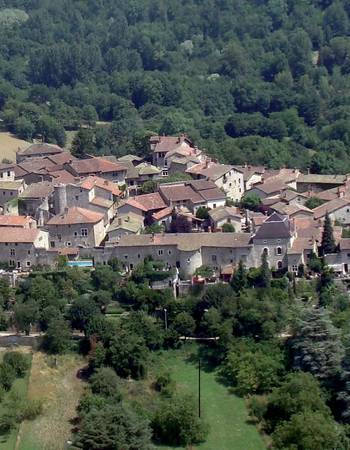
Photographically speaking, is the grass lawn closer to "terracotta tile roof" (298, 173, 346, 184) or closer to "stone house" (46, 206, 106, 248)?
"stone house" (46, 206, 106, 248)

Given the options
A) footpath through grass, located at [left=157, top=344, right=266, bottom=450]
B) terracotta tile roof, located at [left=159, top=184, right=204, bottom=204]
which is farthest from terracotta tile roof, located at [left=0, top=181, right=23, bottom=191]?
footpath through grass, located at [left=157, top=344, right=266, bottom=450]

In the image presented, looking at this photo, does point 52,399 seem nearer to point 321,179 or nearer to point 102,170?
point 102,170

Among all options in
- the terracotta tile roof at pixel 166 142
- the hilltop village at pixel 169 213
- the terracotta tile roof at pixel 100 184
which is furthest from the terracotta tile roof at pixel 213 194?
the terracotta tile roof at pixel 166 142

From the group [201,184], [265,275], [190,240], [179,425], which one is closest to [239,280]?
[265,275]

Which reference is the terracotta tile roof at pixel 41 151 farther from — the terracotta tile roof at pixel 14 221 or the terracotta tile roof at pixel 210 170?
the terracotta tile roof at pixel 14 221

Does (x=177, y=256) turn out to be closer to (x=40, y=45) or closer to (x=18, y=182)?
(x=18, y=182)
